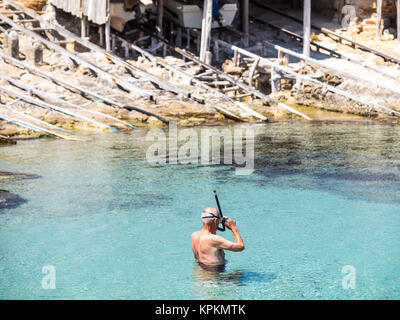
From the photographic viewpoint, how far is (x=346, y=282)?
902cm

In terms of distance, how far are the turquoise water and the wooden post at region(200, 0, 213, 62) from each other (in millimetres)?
7144

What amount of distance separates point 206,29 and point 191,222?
13.3 meters

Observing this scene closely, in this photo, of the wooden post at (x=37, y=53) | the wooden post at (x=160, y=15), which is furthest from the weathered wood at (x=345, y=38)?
the wooden post at (x=37, y=53)

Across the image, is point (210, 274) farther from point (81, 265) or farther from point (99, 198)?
point (99, 198)

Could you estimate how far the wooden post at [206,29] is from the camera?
23.4 metres

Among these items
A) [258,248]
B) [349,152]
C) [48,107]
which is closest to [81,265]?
[258,248]

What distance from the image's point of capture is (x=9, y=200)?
1254cm

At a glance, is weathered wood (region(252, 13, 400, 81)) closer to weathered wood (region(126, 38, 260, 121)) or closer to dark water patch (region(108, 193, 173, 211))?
weathered wood (region(126, 38, 260, 121))

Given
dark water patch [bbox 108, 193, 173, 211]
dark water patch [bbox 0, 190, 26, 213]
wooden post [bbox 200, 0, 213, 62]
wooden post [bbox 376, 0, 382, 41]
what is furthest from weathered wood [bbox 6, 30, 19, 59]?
wooden post [bbox 376, 0, 382, 41]

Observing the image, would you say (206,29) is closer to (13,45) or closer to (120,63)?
(120,63)

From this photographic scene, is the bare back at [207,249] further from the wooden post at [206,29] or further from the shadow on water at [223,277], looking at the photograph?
the wooden post at [206,29]

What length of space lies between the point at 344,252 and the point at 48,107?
12121mm

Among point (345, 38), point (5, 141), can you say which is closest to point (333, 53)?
point (345, 38)

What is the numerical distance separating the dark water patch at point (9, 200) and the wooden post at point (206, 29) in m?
12.4
